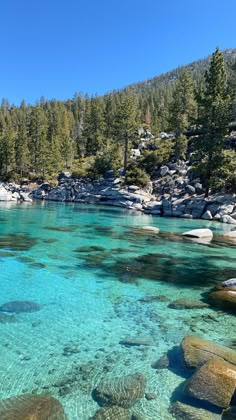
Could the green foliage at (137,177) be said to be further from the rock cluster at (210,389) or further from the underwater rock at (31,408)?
the underwater rock at (31,408)

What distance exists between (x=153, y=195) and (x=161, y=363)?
45379 millimetres

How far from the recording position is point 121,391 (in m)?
5.91

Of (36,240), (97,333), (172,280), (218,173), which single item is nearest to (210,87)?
(218,173)

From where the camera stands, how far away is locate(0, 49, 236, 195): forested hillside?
1668 inches

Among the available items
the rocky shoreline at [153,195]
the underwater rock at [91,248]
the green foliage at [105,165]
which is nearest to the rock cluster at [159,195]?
the rocky shoreline at [153,195]

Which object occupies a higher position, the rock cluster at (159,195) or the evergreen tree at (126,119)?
the evergreen tree at (126,119)

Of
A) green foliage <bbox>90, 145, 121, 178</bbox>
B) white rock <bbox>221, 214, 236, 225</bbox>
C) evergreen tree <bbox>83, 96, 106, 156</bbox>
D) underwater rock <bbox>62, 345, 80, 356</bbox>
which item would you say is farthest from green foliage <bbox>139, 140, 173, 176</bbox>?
underwater rock <bbox>62, 345, 80, 356</bbox>

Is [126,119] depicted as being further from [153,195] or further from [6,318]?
[6,318]

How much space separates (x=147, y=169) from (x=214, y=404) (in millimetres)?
55595

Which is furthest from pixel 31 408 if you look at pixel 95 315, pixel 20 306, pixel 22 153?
pixel 22 153

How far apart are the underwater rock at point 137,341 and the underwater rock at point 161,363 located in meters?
0.70

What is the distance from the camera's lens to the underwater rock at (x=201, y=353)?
6434 mm

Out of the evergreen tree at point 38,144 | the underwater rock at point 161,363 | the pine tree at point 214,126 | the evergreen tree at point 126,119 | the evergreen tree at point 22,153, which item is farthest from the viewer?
the evergreen tree at point 22,153

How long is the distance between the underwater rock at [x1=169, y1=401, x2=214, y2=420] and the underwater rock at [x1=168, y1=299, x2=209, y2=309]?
4902mm
